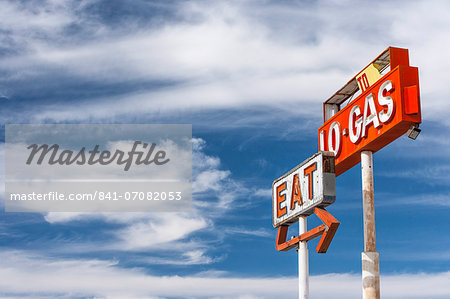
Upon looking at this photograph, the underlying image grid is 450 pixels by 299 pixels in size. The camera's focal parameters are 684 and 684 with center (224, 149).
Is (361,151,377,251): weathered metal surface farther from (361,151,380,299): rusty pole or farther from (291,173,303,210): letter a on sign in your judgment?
(291,173,303,210): letter a on sign

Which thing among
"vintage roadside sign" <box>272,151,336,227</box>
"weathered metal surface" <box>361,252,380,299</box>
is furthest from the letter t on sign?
"weathered metal surface" <box>361,252,380,299</box>

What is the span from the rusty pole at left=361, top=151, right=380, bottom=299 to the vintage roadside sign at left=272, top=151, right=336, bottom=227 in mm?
1293

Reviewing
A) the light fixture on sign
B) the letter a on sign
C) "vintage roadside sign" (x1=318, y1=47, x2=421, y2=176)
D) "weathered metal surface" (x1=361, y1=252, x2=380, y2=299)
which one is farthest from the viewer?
the letter a on sign

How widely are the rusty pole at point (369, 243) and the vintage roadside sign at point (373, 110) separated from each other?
40.5 inches

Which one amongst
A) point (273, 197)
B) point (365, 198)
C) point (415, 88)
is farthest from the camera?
point (273, 197)

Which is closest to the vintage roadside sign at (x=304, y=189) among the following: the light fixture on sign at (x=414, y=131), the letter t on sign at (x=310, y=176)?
the letter t on sign at (x=310, y=176)

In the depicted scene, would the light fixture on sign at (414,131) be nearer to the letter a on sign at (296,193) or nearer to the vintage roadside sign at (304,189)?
the vintage roadside sign at (304,189)

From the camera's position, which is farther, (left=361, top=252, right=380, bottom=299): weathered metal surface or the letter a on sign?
the letter a on sign

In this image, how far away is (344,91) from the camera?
29641 mm

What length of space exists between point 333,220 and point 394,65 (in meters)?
6.02

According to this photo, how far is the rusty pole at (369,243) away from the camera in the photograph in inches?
971

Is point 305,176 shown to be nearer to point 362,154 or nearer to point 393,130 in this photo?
point 362,154

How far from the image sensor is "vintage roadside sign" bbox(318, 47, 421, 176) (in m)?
23.8

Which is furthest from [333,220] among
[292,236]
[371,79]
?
[371,79]
